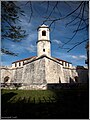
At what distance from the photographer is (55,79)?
22.8 meters

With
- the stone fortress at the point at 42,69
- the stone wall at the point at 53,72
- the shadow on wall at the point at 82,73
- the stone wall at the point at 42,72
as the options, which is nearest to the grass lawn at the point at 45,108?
the stone fortress at the point at 42,69

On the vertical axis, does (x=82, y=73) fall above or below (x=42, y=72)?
below

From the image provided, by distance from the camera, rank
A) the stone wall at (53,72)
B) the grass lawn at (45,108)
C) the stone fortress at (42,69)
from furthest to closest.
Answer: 1. the stone wall at (53,72)
2. the stone fortress at (42,69)
3. the grass lawn at (45,108)

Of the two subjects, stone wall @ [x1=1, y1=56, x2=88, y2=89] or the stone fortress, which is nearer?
stone wall @ [x1=1, y1=56, x2=88, y2=89]

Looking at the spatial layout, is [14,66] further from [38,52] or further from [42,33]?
[42,33]

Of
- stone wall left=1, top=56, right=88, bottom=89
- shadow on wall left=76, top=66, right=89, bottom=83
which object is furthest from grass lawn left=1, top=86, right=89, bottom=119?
shadow on wall left=76, top=66, right=89, bottom=83

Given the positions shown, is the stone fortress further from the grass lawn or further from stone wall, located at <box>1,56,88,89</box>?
the grass lawn

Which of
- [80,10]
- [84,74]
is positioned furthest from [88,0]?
[84,74]

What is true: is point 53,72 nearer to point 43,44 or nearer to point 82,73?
point 43,44

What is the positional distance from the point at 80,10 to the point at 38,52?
838 inches

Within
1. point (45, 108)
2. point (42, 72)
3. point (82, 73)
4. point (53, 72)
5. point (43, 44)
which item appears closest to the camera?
point (45, 108)

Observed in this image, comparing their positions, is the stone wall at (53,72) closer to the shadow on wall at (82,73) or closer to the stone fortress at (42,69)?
the stone fortress at (42,69)

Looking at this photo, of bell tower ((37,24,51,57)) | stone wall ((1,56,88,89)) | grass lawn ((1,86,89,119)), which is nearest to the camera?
grass lawn ((1,86,89,119))

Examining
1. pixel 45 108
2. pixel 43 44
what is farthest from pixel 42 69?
pixel 45 108
